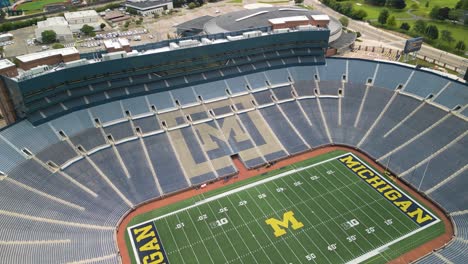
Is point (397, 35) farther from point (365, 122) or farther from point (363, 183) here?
point (363, 183)

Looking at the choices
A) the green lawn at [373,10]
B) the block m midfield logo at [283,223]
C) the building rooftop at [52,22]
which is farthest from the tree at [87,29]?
the block m midfield logo at [283,223]

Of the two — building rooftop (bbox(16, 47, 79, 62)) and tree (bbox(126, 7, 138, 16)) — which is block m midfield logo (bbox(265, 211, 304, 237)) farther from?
tree (bbox(126, 7, 138, 16))

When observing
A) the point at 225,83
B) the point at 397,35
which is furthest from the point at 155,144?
the point at 397,35

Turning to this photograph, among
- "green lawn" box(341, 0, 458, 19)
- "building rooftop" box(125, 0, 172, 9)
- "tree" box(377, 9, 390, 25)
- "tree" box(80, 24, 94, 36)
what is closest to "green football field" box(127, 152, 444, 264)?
"tree" box(377, 9, 390, 25)

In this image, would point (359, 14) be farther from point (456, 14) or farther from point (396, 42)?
point (456, 14)

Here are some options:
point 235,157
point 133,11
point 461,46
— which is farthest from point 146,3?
point 461,46
